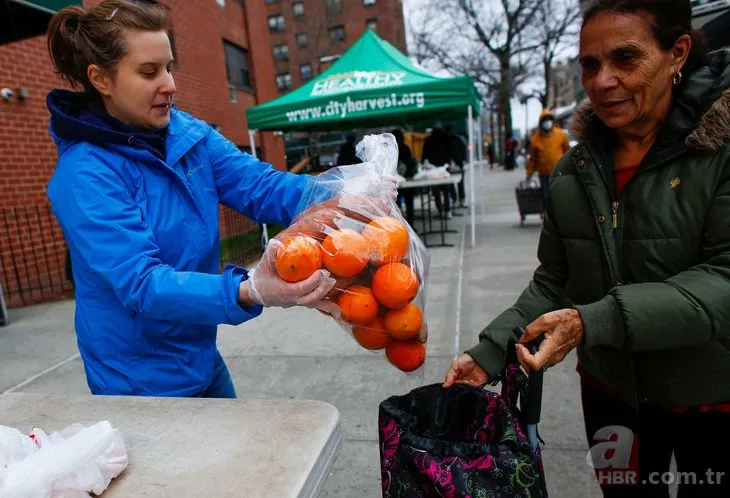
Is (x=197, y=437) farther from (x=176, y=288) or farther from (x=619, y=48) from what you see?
(x=619, y=48)

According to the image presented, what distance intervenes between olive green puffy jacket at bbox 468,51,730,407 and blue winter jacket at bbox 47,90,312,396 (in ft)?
2.78

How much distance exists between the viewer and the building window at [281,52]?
44000 millimetres

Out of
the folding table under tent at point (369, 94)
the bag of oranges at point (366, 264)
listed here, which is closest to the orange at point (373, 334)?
the bag of oranges at point (366, 264)

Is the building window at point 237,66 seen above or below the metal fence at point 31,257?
above

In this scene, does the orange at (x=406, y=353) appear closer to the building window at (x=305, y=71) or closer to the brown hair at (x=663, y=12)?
the brown hair at (x=663, y=12)

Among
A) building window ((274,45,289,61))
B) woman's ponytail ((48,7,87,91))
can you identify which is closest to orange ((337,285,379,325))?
woman's ponytail ((48,7,87,91))

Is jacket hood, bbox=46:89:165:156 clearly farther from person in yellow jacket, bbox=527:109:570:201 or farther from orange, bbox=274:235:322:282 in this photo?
person in yellow jacket, bbox=527:109:570:201

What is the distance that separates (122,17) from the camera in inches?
53.8

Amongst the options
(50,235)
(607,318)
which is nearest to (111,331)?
(607,318)

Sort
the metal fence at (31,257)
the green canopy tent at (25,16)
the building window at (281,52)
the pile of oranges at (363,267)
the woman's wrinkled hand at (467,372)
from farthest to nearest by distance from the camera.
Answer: the building window at (281,52)
the metal fence at (31,257)
the green canopy tent at (25,16)
the woman's wrinkled hand at (467,372)
the pile of oranges at (363,267)

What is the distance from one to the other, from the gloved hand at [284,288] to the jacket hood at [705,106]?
1.03 metres

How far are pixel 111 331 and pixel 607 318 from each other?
1.34 m

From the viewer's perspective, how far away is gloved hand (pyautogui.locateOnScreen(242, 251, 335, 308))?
1129mm

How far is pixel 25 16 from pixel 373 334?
207 inches
